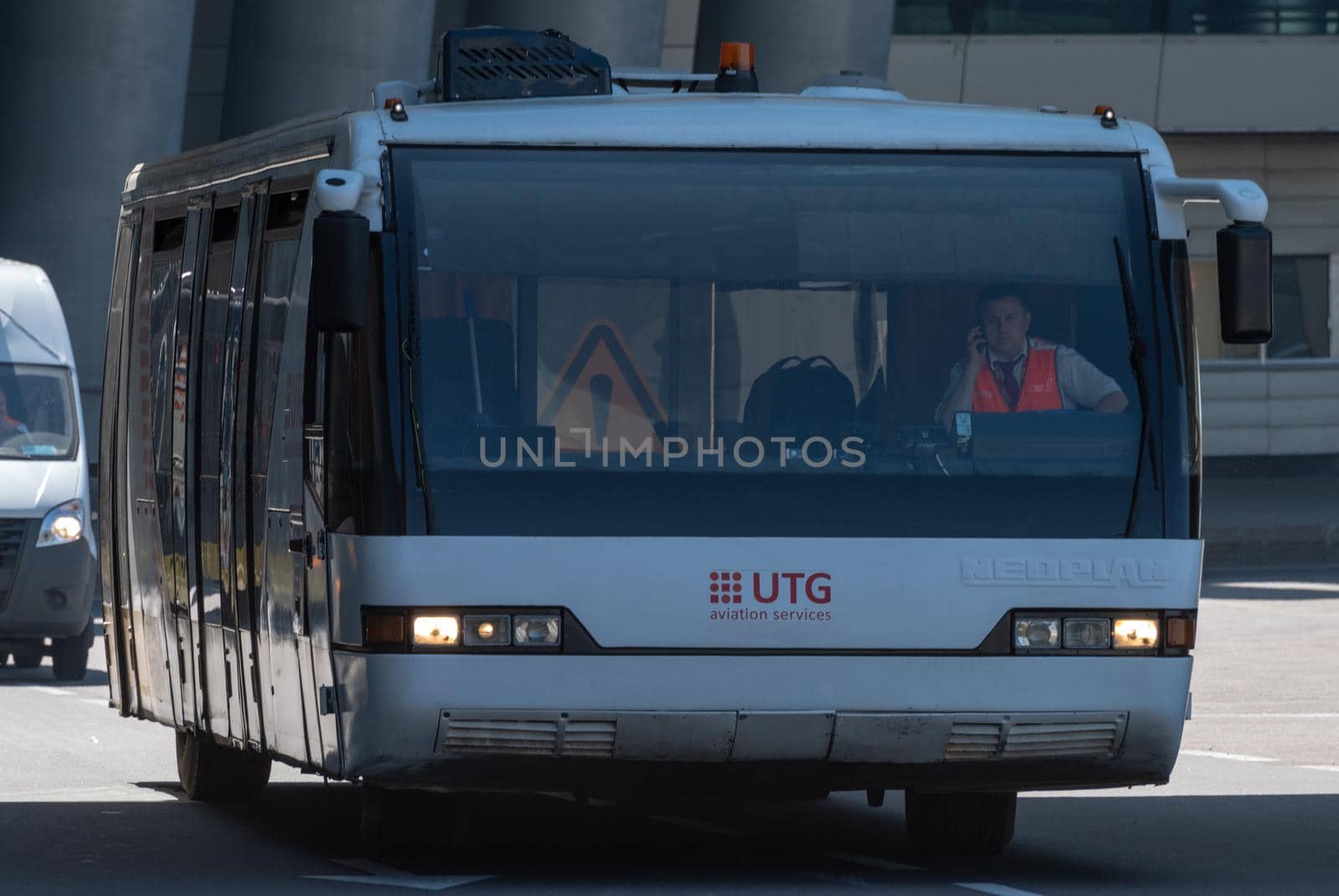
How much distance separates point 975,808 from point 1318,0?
38449 millimetres

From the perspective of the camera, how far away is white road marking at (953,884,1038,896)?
33.5 feet

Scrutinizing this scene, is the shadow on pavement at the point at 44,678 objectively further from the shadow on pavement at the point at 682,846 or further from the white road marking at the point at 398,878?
the white road marking at the point at 398,878

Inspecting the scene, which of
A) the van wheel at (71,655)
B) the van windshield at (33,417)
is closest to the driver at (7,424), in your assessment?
the van windshield at (33,417)

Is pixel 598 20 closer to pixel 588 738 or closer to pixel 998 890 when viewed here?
pixel 998 890

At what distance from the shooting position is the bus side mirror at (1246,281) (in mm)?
10102

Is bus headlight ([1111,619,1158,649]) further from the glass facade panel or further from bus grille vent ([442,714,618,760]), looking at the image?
the glass facade panel

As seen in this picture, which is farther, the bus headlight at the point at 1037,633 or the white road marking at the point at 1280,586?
the white road marking at the point at 1280,586

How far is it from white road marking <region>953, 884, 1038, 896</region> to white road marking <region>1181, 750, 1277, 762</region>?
20.9 ft

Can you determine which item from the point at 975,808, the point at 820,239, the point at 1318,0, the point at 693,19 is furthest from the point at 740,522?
the point at 1318,0

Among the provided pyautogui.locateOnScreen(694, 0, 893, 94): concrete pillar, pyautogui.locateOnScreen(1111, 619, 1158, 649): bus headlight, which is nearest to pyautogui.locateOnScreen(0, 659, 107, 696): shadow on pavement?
pyautogui.locateOnScreen(1111, 619, 1158, 649): bus headlight

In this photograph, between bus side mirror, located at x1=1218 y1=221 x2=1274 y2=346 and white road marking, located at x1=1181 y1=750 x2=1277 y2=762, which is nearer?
bus side mirror, located at x1=1218 y1=221 x2=1274 y2=346

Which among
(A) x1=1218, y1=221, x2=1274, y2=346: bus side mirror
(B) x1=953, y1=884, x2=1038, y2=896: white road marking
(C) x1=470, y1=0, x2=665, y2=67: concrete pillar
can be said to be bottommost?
(B) x1=953, y1=884, x2=1038, y2=896: white road marking

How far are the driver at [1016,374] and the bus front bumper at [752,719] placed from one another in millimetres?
840

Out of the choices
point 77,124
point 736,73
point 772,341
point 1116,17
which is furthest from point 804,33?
point 772,341
